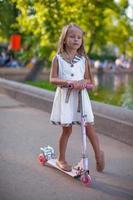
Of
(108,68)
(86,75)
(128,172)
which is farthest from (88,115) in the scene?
(108,68)

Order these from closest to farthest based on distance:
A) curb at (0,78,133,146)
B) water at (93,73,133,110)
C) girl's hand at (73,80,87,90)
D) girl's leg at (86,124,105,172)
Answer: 1. girl's hand at (73,80,87,90)
2. girl's leg at (86,124,105,172)
3. curb at (0,78,133,146)
4. water at (93,73,133,110)

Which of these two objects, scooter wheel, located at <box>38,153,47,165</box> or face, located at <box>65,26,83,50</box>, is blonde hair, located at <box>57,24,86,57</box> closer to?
face, located at <box>65,26,83,50</box>

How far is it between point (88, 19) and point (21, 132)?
1267cm

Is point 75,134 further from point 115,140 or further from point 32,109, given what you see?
point 32,109

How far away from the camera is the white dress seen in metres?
5.25

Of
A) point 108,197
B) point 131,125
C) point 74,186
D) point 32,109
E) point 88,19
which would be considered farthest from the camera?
point 88,19

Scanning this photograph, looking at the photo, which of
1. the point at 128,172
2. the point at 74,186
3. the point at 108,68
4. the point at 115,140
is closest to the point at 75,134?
the point at 115,140

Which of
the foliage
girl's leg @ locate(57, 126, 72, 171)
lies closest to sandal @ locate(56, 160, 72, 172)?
girl's leg @ locate(57, 126, 72, 171)

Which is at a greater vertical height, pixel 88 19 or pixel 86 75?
pixel 88 19

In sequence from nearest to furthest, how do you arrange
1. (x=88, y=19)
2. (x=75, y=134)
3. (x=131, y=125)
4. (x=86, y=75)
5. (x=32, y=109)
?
1. (x=86, y=75)
2. (x=131, y=125)
3. (x=75, y=134)
4. (x=32, y=109)
5. (x=88, y=19)

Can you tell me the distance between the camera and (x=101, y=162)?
554 cm

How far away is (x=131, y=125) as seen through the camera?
23.3 feet

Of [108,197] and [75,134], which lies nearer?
[108,197]

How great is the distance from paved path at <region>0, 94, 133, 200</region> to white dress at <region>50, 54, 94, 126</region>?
2.13 feet
